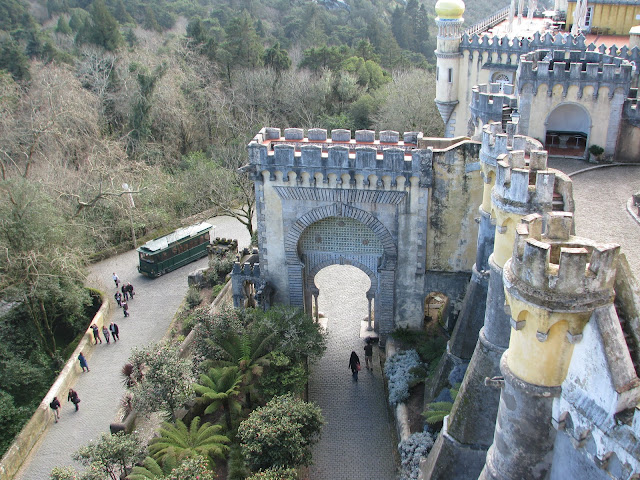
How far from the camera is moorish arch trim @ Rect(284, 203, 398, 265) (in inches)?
→ 848

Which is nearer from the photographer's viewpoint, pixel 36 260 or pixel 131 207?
pixel 36 260

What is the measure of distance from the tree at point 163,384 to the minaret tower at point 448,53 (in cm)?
2377

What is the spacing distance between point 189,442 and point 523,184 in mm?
11798

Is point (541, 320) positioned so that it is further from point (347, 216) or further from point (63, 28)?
point (63, 28)

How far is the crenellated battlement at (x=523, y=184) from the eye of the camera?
12.1 m

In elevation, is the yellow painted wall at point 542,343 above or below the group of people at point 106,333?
above

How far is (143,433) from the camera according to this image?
20.4 meters

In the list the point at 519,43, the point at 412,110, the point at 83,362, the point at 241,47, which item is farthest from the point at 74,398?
the point at 241,47

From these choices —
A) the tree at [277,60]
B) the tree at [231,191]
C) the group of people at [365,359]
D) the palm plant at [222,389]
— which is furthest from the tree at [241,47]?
the palm plant at [222,389]

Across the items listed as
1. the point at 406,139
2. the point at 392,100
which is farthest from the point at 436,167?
the point at 392,100

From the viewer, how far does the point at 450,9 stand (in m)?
35.1

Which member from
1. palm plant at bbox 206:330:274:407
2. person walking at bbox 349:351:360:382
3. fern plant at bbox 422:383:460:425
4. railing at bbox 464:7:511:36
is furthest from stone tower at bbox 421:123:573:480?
railing at bbox 464:7:511:36

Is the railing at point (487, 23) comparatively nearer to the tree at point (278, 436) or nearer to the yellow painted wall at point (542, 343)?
the tree at point (278, 436)

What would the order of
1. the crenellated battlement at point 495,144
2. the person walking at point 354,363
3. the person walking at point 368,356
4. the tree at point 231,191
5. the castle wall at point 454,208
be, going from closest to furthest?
the crenellated battlement at point 495,144, the castle wall at point 454,208, the person walking at point 354,363, the person walking at point 368,356, the tree at point 231,191
